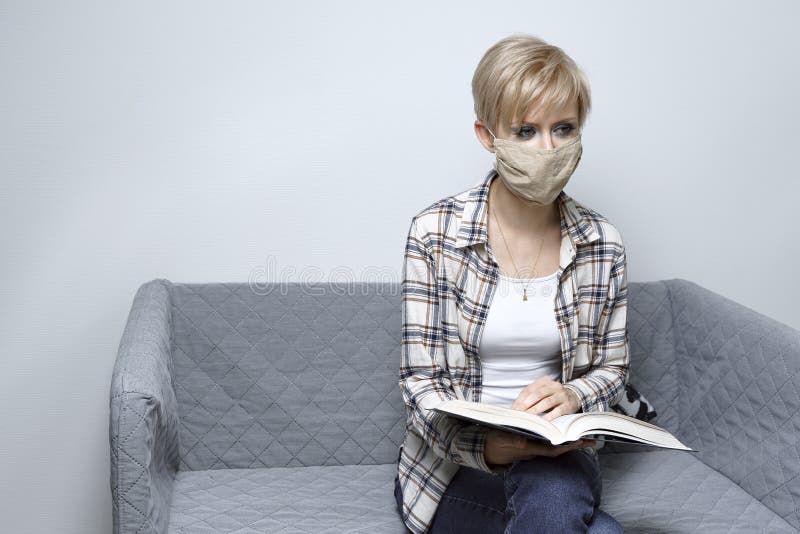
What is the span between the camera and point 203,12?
180 cm

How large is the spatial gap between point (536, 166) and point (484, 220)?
0.15m

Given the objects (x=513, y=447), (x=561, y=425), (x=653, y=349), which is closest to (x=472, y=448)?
(x=513, y=447)

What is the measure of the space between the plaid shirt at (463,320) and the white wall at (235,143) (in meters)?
0.43

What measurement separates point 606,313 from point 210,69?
0.96 metres

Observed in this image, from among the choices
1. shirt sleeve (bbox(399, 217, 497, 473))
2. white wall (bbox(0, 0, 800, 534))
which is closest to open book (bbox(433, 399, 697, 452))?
shirt sleeve (bbox(399, 217, 497, 473))

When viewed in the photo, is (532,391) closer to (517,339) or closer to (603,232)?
(517,339)

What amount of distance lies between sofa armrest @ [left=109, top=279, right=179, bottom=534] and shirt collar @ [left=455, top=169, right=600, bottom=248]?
21.9 inches

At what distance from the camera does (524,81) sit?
1.40 metres

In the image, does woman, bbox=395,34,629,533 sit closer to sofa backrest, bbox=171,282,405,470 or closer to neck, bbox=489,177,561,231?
neck, bbox=489,177,561,231

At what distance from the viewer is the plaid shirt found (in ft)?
4.74

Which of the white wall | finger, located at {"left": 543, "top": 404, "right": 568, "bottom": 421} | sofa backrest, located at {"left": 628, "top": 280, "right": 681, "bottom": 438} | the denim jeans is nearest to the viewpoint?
the denim jeans

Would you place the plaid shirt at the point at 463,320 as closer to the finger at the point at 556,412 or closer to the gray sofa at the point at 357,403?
the finger at the point at 556,412

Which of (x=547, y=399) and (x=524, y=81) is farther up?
(x=524, y=81)

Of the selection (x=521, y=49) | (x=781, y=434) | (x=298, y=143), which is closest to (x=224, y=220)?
(x=298, y=143)
